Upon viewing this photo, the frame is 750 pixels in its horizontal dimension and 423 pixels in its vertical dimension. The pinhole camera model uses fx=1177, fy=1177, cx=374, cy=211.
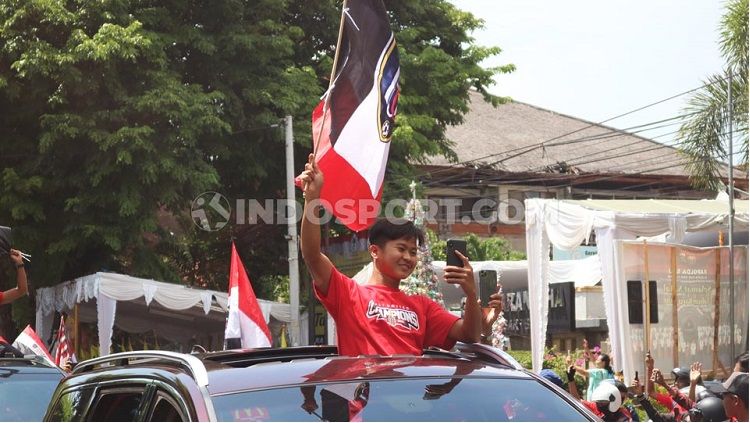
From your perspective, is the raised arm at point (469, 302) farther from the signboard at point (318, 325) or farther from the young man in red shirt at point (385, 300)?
the signboard at point (318, 325)

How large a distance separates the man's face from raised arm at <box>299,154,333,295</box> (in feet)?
1.04

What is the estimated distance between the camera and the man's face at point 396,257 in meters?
5.47

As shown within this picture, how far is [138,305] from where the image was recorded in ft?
78.8

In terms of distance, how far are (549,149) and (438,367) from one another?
39.1 m

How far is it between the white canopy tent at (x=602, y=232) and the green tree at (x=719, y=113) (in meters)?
3.42

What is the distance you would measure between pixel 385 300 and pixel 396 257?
Answer: 0.71 ft

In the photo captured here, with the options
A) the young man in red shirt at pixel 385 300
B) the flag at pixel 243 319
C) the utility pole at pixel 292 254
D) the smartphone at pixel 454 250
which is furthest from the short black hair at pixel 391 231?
the utility pole at pixel 292 254

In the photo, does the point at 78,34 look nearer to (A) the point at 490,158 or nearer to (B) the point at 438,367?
(B) the point at 438,367

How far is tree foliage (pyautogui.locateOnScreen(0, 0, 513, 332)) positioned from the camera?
833 inches

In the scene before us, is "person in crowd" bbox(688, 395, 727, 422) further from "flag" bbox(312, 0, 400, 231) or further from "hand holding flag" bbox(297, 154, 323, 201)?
"hand holding flag" bbox(297, 154, 323, 201)

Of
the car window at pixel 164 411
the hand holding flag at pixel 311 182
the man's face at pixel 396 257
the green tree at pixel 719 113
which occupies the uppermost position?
the green tree at pixel 719 113

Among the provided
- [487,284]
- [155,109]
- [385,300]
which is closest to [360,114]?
[487,284]

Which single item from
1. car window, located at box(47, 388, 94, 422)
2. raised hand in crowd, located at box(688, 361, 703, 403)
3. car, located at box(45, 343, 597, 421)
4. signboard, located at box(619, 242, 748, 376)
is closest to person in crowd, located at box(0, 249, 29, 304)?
car window, located at box(47, 388, 94, 422)

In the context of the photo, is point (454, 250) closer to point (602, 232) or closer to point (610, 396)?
point (610, 396)
